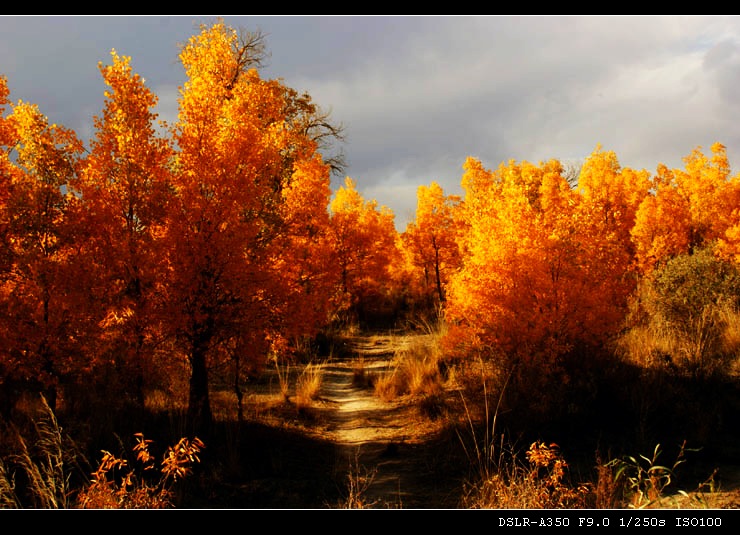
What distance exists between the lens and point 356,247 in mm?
31203

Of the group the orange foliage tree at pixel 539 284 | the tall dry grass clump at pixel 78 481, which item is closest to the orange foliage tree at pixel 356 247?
the orange foliage tree at pixel 539 284

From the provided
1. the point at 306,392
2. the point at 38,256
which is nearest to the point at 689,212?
the point at 306,392

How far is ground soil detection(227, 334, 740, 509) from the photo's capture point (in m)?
7.15

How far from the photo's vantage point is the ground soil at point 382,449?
715 centimetres

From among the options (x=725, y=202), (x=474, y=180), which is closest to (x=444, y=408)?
(x=474, y=180)

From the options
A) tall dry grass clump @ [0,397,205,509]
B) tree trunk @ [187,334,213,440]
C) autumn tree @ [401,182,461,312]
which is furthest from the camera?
autumn tree @ [401,182,461,312]

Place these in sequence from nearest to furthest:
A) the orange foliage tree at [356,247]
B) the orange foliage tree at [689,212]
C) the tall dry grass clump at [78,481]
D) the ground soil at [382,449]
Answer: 1. the tall dry grass clump at [78,481]
2. the ground soil at [382,449]
3. the orange foliage tree at [689,212]
4. the orange foliage tree at [356,247]

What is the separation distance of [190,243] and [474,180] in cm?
Answer: 2533

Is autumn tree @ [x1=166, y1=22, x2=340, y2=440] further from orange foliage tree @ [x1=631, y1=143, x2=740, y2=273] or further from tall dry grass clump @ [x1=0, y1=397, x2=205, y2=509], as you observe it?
orange foliage tree @ [x1=631, y1=143, x2=740, y2=273]

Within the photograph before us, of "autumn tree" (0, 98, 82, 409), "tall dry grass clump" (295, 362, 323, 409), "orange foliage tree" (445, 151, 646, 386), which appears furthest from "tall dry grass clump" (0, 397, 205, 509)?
"orange foliage tree" (445, 151, 646, 386)

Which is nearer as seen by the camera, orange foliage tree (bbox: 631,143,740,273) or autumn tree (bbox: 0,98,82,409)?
autumn tree (bbox: 0,98,82,409)

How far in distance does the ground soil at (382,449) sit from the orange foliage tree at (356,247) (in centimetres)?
1339

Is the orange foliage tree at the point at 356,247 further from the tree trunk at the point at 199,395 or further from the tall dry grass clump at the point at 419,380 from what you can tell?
A: the tree trunk at the point at 199,395

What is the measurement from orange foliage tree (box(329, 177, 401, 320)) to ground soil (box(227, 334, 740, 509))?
1339 centimetres
